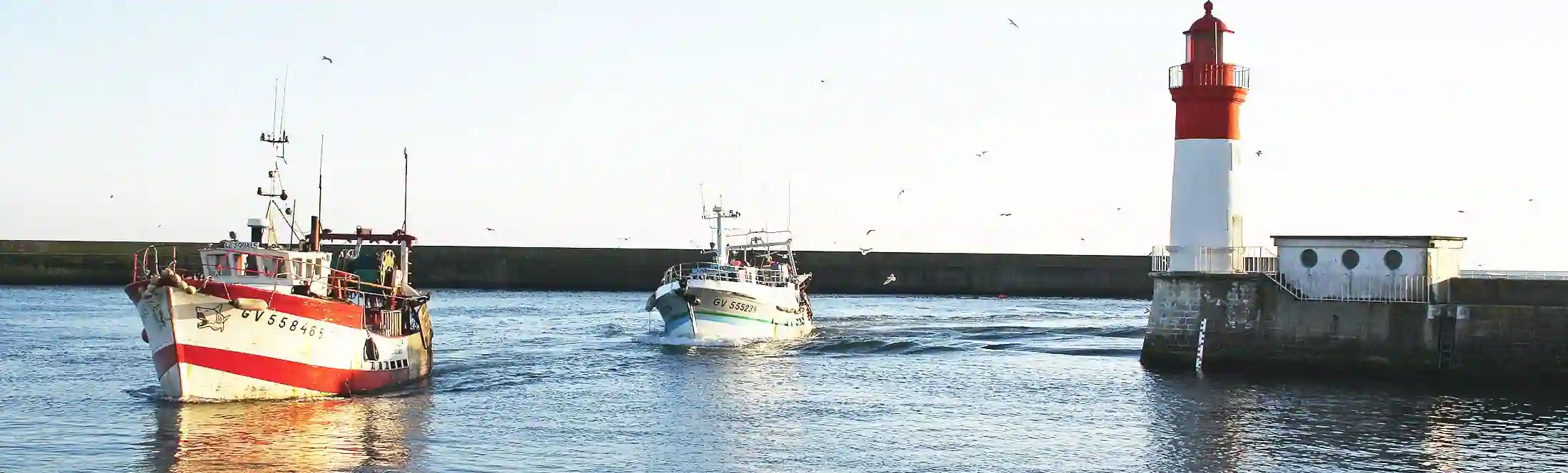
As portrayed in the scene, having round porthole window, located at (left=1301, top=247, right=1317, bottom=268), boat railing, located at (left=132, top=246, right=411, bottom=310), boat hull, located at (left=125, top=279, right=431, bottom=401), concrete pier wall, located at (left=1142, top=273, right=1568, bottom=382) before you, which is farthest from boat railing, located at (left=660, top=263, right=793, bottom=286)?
round porthole window, located at (left=1301, top=247, right=1317, bottom=268)

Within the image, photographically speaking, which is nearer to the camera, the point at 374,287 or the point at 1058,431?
the point at 1058,431

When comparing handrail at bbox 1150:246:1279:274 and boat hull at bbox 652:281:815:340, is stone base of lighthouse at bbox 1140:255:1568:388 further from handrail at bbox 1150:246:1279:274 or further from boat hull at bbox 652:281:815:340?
boat hull at bbox 652:281:815:340

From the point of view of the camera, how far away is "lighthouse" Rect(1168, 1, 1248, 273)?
136 ft

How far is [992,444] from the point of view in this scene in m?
30.5

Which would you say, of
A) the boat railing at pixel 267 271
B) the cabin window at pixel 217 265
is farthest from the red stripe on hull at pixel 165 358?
the cabin window at pixel 217 265

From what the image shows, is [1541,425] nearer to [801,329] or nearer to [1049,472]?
[1049,472]

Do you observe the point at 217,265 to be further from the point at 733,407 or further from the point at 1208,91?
the point at 1208,91

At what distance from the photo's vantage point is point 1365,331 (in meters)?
39.8

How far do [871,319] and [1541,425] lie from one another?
41.6 metres

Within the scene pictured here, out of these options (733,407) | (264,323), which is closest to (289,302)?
(264,323)

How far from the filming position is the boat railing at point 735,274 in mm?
53438

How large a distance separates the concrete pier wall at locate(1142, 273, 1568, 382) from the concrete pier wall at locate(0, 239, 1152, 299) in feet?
212

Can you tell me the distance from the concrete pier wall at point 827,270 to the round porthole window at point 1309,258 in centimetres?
6538

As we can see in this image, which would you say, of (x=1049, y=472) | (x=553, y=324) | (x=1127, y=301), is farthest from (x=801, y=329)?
(x=1127, y=301)
